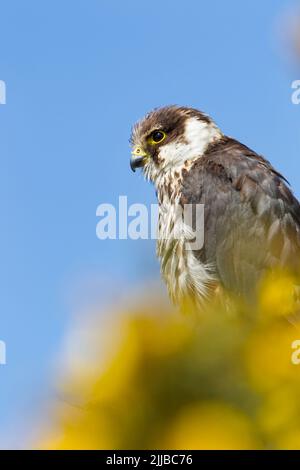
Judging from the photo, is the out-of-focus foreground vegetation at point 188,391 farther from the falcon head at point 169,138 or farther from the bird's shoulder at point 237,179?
the falcon head at point 169,138

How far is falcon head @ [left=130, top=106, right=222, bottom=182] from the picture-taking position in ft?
21.2

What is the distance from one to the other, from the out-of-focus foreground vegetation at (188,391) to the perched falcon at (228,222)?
383cm

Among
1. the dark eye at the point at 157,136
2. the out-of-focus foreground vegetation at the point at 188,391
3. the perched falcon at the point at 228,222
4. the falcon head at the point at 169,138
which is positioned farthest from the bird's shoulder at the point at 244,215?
the out-of-focus foreground vegetation at the point at 188,391

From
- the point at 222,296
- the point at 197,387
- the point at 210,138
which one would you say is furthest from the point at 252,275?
the point at 197,387

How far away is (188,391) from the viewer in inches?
53.9

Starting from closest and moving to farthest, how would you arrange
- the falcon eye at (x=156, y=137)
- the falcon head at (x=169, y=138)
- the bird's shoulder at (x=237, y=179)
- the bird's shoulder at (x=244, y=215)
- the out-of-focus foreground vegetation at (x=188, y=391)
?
the out-of-focus foreground vegetation at (x=188, y=391)
the bird's shoulder at (x=244, y=215)
the bird's shoulder at (x=237, y=179)
the falcon head at (x=169, y=138)
the falcon eye at (x=156, y=137)

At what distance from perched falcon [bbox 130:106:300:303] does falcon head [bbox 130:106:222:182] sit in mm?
80

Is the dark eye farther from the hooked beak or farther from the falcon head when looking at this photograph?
the hooked beak

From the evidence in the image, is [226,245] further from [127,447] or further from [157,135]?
[127,447]

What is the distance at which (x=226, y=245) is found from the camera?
18.8 ft

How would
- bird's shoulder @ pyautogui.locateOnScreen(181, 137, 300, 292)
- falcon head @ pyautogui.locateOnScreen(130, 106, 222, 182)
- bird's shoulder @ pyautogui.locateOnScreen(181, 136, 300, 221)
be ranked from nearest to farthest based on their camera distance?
1. bird's shoulder @ pyautogui.locateOnScreen(181, 137, 300, 292)
2. bird's shoulder @ pyautogui.locateOnScreen(181, 136, 300, 221)
3. falcon head @ pyautogui.locateOnScreen(130, 106, 222, 182)

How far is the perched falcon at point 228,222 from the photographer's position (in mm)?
5555

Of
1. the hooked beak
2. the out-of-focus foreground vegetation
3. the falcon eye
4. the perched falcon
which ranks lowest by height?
the out-of-focus foreground vegetation

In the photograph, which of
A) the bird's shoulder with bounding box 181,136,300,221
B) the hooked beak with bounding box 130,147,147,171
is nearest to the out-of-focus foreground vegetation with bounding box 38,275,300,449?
the bird's shoulder with bounding box 181,136,300,221
